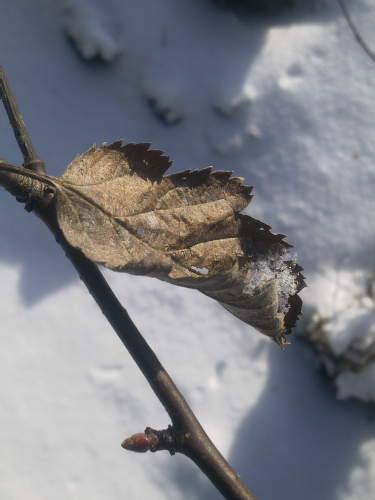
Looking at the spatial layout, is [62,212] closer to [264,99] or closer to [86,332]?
[86,332]

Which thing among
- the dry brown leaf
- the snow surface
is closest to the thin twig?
the snow surface

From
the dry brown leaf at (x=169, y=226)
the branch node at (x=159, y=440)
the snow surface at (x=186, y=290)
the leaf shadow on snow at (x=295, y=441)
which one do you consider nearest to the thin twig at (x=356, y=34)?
the snow surface at (x=186, y=290)

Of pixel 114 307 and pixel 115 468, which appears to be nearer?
pixel 114 307

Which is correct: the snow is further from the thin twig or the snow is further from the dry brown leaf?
the thin twig

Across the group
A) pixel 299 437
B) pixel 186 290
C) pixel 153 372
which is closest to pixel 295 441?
pixel 299 437

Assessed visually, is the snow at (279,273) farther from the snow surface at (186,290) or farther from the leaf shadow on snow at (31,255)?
the leaf shadow on snow at (31,255)

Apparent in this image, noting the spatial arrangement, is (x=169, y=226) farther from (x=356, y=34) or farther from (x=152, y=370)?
(x=356, y=34)

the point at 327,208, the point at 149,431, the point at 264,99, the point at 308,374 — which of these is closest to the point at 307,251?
the point at 327,208

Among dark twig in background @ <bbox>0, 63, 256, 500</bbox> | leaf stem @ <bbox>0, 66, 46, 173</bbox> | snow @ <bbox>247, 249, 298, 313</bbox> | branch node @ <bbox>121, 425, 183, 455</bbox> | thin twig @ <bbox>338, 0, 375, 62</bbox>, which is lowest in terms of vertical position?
branch node @ <bbox>121, 425, 183, 455</bbox>
